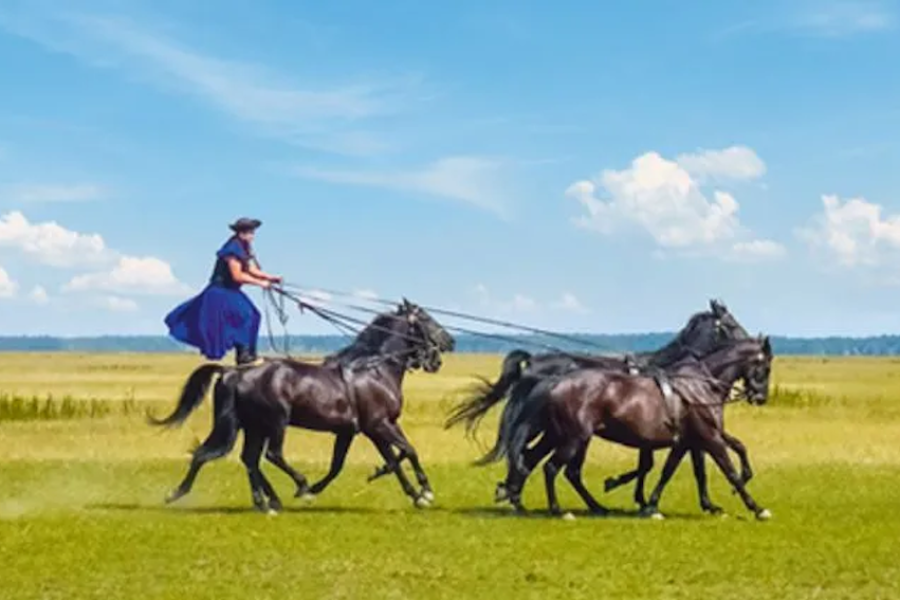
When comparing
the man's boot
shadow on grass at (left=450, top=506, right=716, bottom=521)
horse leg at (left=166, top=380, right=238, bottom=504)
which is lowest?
shadow on grass at (left=450, top=506, right=716, bottom=521)

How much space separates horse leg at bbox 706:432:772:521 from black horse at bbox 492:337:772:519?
0.01 meters

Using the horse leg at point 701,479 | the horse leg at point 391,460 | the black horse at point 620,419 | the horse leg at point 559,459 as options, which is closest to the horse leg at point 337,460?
the horse leg at point 391,460

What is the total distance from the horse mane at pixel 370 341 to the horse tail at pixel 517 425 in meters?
1.65

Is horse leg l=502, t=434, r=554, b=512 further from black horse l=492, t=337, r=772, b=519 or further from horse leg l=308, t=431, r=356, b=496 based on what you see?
horse leg l=308, t=431, r=356, b=496

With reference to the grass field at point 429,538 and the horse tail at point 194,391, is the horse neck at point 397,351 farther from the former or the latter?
the horse tail at point 194,391

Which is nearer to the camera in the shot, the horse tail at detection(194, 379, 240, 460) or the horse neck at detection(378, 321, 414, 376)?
the horse tail at detection(194, 379, 240, 460)

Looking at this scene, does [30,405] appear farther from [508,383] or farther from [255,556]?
[255,556]

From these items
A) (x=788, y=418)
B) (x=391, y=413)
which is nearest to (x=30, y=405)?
(x=788, y=418)

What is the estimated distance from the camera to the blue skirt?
1697 cm

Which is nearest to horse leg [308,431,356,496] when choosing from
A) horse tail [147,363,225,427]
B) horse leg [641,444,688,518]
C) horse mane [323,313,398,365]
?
horse mane [323,313,398,365]

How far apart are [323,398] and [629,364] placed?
3.50m

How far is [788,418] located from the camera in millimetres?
37594

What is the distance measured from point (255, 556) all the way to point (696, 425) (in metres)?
5.42

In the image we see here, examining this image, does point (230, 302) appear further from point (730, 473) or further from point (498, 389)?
point (730, 473)
